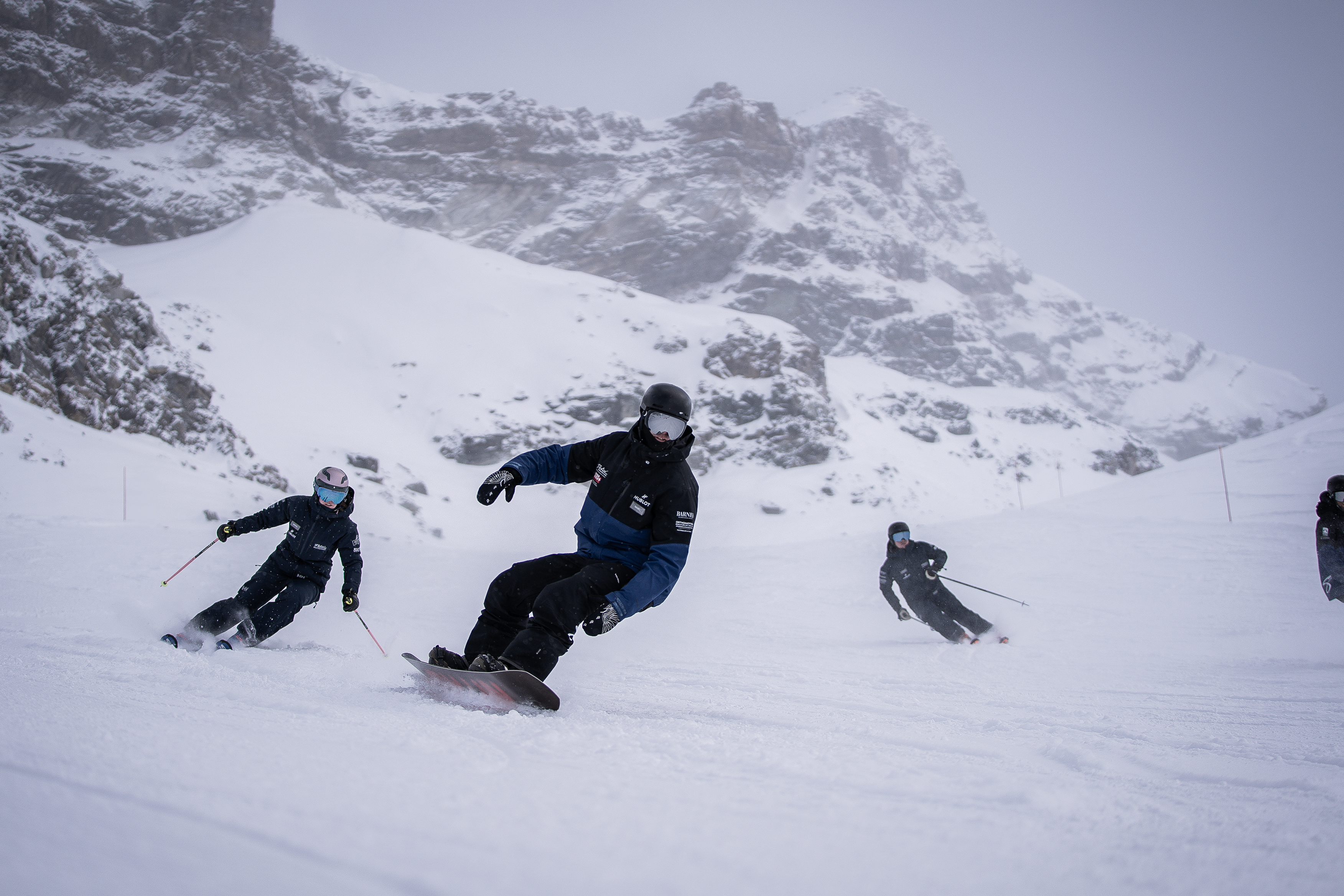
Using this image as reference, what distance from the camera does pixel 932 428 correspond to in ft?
210

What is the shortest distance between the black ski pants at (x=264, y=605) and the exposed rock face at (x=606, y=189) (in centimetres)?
3675

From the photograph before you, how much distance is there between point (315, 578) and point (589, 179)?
10360 cm

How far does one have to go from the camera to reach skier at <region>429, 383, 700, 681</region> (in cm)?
286

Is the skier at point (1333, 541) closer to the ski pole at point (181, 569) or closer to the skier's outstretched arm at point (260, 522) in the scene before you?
the skier's outstretched arm at point (260, 522)

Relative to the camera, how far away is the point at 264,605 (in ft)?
15.3

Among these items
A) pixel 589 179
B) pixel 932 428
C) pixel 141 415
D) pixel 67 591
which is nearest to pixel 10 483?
pixel 67 591

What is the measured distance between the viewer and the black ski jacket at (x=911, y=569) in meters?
6.62

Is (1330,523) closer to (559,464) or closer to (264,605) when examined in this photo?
(559,464)

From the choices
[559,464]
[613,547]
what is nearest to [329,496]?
[559,464]

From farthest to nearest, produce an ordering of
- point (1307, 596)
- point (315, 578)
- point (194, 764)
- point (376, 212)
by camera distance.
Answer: point (376, 212)
point (1307, 596)
point (315, 578)
point (194, 764)

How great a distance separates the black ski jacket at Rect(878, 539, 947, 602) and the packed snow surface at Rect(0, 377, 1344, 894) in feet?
1.85

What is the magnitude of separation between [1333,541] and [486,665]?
6889 millimetres

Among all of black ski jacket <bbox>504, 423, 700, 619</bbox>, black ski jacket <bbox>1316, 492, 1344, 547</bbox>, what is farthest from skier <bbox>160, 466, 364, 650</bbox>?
black ski jacket <bbox>1316, 492, 1344, 547</bbox>

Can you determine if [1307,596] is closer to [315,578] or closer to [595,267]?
[315,578]
